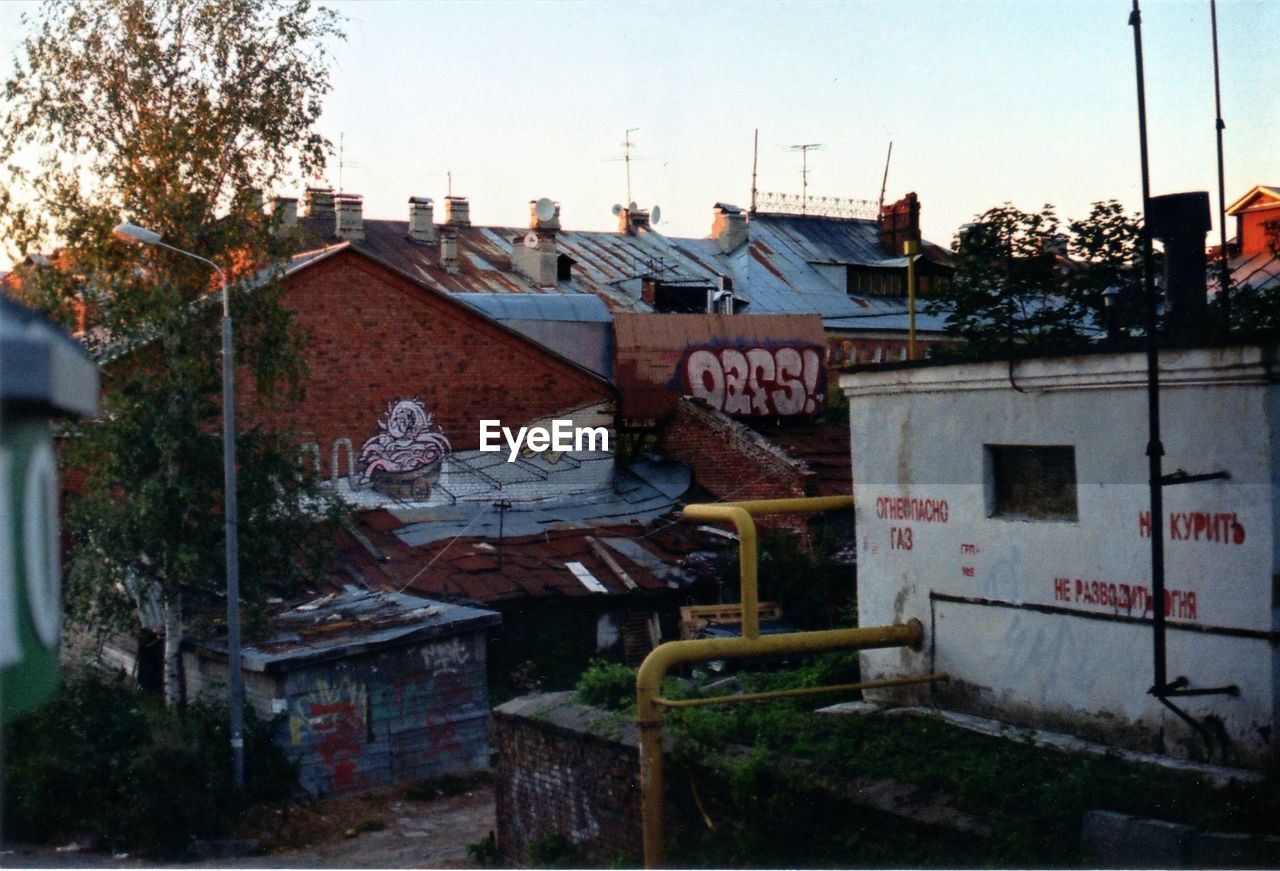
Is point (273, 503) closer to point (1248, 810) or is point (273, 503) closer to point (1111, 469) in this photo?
point (1111, 469)

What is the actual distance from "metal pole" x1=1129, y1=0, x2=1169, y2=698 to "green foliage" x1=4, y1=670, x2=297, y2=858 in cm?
1275

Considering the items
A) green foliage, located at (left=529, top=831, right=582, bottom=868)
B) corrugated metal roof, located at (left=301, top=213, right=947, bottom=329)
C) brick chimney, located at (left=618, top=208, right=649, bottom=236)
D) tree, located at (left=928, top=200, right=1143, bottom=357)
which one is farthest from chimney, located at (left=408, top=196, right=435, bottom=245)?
green foliage, located at (left=529, top=831, right=582, bottom=868)

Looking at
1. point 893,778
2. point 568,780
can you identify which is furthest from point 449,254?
point 893,778

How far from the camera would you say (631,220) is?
4144 centimetres

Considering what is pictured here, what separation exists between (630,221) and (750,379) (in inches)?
488

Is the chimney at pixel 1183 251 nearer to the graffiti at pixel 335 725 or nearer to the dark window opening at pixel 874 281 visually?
the graffiti at pixel 335 725

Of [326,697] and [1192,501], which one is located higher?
[1192,501]

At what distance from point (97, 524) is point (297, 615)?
11.4 feet

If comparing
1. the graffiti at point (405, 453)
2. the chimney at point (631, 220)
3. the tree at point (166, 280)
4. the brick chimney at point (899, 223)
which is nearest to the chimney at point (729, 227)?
the chimney at point (631, 220)

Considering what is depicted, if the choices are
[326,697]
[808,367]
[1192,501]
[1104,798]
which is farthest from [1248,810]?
[808,367]

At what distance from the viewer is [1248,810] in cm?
761

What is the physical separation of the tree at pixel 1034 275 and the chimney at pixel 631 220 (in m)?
23.8

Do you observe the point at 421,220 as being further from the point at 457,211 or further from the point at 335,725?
the point at 335,725

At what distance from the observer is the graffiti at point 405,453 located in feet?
86.0
